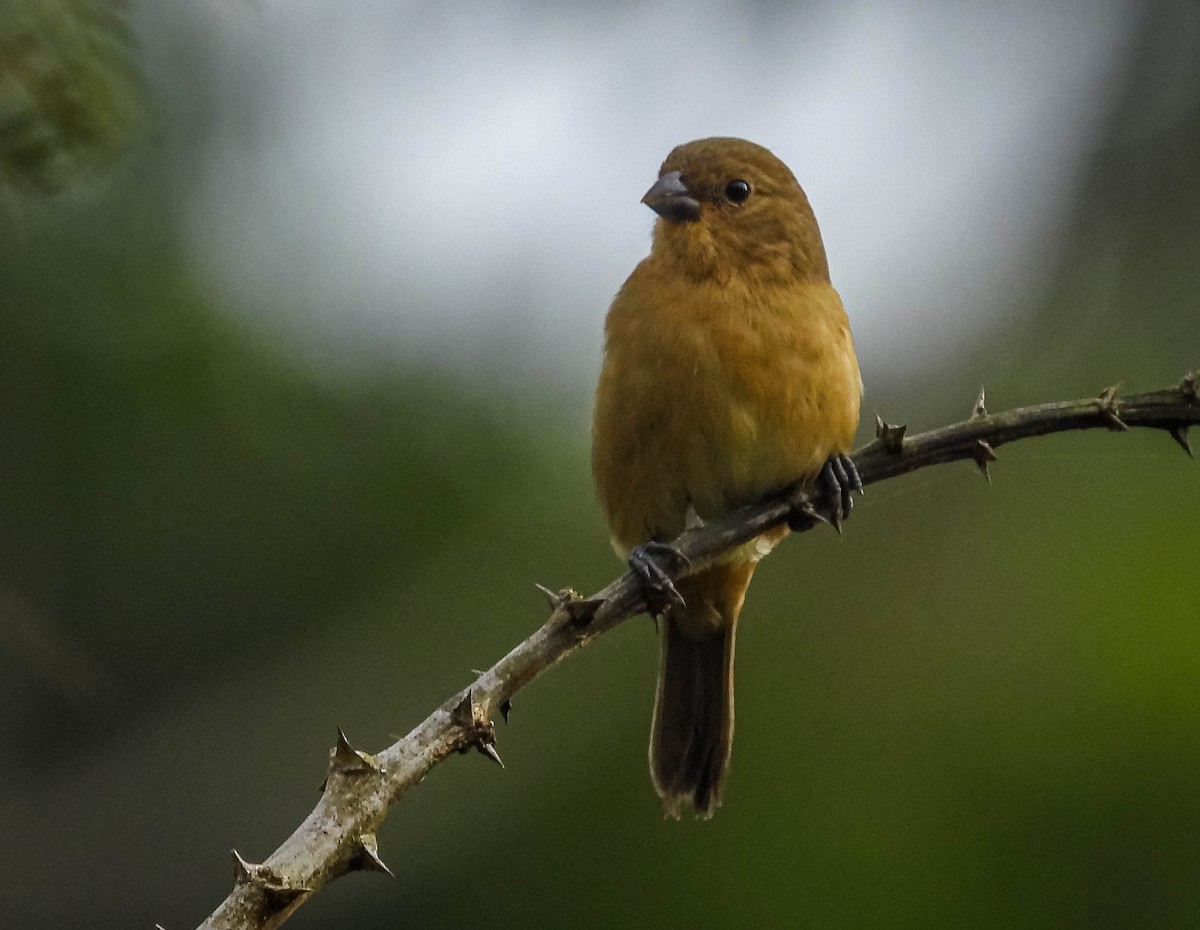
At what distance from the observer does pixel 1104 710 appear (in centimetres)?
370

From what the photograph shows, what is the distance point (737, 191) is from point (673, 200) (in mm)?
205

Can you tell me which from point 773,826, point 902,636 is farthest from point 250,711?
point 902,636

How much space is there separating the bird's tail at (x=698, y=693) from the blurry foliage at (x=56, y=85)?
2.58 m

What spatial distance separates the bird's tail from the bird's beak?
3.29ft

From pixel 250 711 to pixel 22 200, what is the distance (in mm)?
3270

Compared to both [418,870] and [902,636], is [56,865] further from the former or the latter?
[902,636]

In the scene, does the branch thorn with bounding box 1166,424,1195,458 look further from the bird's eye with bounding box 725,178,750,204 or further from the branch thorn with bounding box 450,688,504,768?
the bird's eye with bounding box 725,178,750,204

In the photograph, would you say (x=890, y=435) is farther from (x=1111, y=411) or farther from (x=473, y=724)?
(x=473, y=724)

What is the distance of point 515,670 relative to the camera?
5.91ft

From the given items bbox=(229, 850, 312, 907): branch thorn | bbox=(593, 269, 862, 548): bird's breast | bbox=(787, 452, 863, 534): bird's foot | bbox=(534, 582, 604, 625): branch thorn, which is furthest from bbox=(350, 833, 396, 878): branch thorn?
bbox=(593, 269, 862, 548): bird's breast

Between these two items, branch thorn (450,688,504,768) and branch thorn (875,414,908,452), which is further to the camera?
branch thorn (875,414,908,452)

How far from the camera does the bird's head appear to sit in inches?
141

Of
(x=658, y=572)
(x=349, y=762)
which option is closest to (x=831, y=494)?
(x=658, y=572)

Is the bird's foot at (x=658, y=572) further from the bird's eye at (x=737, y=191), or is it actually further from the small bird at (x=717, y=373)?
the bird's eye at (x=737, y=191)
